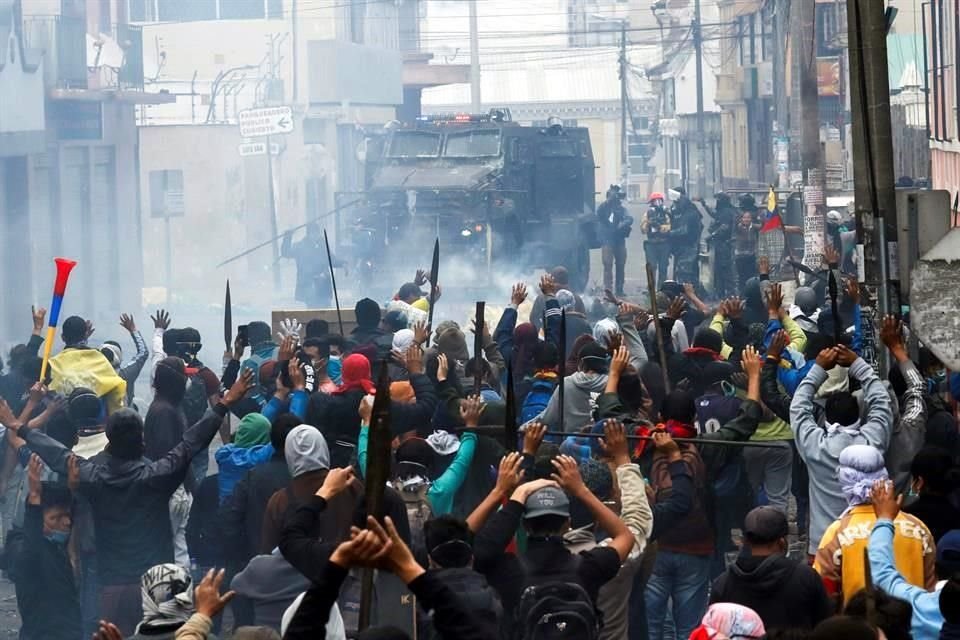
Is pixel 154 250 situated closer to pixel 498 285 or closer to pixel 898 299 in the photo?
pixel 498 285

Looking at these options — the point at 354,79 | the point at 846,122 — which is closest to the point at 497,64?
the point at 354,79

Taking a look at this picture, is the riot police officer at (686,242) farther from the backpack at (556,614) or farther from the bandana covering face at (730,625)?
the bandana covering face at (730,625)

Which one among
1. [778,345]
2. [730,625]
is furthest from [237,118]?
[730,625]

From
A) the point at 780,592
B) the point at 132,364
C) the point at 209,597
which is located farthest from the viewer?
the point at 132,364

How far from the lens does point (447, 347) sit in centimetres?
1078

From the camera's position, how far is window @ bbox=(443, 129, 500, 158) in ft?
90.4

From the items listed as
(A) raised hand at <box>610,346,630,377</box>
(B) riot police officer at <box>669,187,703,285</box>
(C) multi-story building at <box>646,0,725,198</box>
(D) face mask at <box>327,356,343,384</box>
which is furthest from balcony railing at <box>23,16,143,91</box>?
(C) multi-story building at <box>646,0,725,198</box>

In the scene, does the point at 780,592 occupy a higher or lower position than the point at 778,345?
lower

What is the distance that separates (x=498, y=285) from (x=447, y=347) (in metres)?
15.0

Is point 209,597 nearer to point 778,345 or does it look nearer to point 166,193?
point 778,345

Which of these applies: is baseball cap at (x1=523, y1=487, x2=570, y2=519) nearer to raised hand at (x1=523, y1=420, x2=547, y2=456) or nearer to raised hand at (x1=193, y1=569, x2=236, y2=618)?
raised hand at (x1=523, y1=420, x2=547, y2=456)

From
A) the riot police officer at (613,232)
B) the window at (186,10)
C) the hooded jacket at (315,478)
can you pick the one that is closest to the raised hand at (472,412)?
the hooded jacket at (315,478)

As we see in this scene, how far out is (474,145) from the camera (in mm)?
27734

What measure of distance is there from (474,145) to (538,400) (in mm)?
18656
